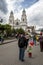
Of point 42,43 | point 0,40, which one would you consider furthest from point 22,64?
point 0,40

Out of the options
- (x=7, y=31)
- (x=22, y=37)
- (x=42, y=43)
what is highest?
(x=22, y=37)

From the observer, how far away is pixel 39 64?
513 inches

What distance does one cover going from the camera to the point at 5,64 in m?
12.6

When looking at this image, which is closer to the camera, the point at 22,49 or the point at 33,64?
the point at 33,64

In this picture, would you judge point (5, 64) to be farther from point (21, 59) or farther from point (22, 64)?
point (21, 59)

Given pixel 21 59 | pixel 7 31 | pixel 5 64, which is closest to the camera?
pixel 5 64

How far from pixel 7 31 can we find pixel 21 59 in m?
95.0

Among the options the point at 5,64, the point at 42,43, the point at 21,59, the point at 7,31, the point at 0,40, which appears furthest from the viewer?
the point at 7,31

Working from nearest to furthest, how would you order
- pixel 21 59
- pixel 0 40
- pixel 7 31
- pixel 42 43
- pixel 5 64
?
pixel 5 64 < pixel 21 59 < pixel 42 43 < pixel 0 40 < pixel 7 31

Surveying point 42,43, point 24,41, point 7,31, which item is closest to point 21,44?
point 24,41

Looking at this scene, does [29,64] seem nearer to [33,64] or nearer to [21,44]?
[33,64]

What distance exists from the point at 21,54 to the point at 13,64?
8.83 ft

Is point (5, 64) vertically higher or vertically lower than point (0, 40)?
higher

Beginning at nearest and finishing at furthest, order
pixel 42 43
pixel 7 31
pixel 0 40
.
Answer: pixel 42 43
pixel 0 40
pixel 7 31
